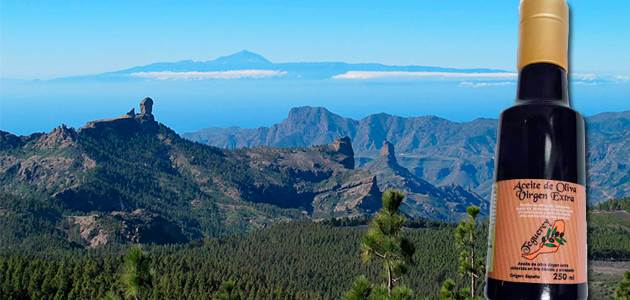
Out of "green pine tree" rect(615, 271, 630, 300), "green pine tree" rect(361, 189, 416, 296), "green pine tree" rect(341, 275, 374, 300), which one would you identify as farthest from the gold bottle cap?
"green pine tree" rect(615, 271, 630, 300)

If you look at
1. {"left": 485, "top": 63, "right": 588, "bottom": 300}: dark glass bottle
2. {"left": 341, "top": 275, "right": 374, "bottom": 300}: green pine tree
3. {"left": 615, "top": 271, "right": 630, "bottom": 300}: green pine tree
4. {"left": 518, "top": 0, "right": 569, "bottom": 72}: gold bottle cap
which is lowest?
{"left": 615, "top": 271, "right": 630, "bottom": 300}: green pine tree

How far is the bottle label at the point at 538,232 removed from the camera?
4594mm

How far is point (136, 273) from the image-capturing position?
67.7 feet

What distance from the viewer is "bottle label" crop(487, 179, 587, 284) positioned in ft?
15.1

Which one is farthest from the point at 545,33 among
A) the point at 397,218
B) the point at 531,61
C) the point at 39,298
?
the point at 39,298

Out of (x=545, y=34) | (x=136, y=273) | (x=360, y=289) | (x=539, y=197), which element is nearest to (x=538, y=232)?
(x=539, y=197)

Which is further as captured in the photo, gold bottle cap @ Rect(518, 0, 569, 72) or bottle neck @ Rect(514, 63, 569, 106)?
gold bottle cap @ Rect(518, 0, 569, 72)

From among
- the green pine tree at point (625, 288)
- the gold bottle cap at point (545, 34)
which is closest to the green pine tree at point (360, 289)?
the gold bottle cap at point (545, 34)

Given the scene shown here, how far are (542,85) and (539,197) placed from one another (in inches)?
30.5

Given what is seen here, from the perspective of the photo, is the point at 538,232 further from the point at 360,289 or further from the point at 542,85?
→ the point at 360,289

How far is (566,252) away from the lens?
186 inches

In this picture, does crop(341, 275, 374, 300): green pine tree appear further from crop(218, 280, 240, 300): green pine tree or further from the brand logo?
crop(218, 280, 240, 300): green pine tree

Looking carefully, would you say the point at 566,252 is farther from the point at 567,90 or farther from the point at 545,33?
the point at 545,33

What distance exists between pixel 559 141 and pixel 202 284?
194m
